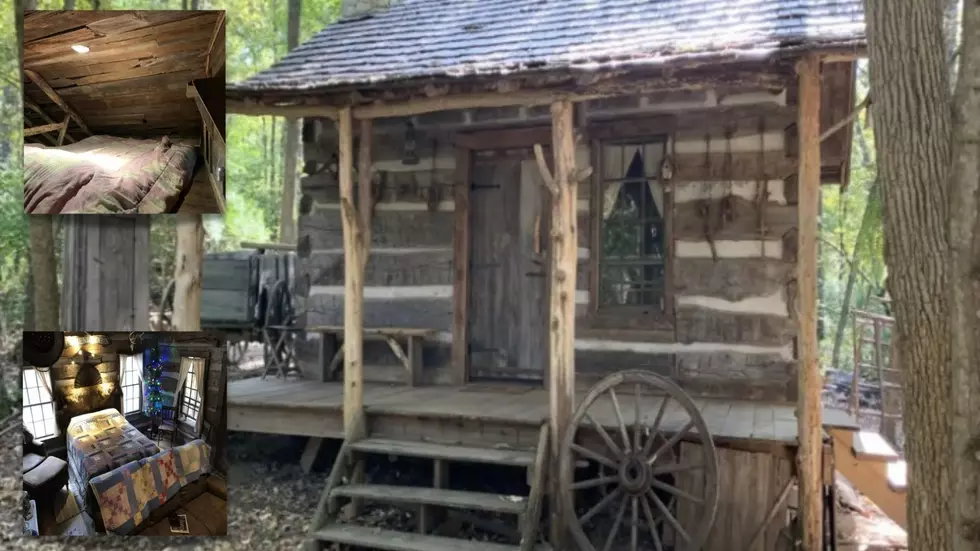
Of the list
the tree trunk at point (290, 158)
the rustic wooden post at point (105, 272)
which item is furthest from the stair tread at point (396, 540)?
the tree trunk at point (290, 158)

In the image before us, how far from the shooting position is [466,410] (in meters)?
5.90

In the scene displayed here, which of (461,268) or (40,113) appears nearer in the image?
(40,113)

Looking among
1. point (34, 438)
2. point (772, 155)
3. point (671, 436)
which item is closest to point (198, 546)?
point (34, 438)

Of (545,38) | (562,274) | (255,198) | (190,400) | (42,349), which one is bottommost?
(190,400)

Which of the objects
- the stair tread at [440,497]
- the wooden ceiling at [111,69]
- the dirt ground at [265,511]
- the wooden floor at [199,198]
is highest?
the wooden ceiling at [111,69]

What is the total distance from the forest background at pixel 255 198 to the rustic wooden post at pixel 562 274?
7.78 feet

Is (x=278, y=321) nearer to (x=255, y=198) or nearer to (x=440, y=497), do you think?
(x=440, y=497)

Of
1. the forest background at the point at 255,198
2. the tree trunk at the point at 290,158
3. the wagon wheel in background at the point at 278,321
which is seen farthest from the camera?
the tree trunk at the point at 290,158

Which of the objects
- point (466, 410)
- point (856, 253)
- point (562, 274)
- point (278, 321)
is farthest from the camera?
point (278, 321)

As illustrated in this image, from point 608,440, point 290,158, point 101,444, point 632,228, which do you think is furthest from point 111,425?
point 290,158

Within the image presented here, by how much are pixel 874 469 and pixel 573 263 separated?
8.83 ft

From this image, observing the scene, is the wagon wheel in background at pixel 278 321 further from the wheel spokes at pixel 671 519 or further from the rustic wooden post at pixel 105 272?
the wheel spokes at pixel 671 519

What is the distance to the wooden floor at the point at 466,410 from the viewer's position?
18.2 feet

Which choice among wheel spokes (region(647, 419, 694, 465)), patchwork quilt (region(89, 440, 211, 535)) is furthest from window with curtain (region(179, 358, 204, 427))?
wheel spokes (region(647, 419, 694, 465))
